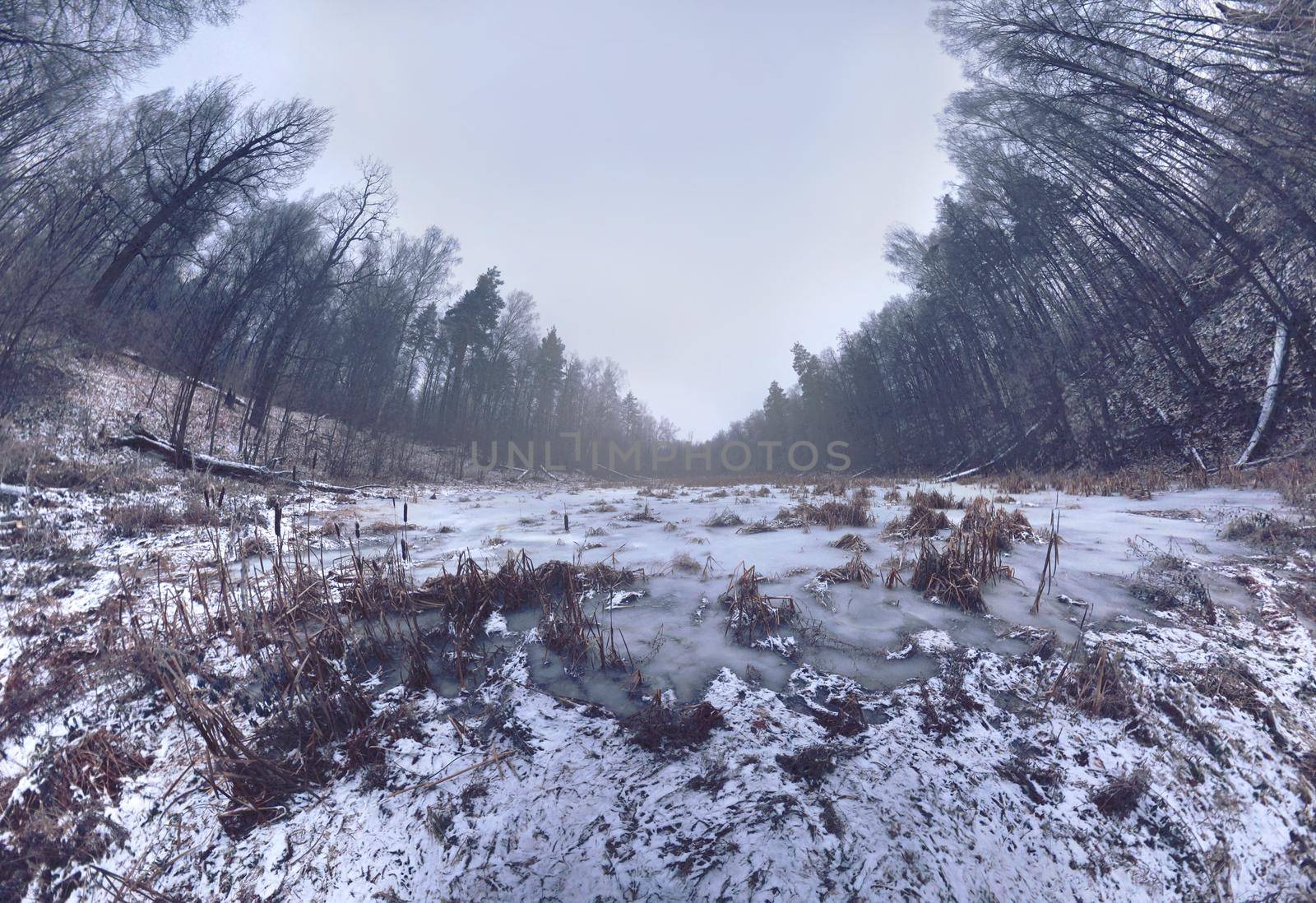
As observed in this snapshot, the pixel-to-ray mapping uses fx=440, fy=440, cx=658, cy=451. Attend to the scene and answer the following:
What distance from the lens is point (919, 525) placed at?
185 inches

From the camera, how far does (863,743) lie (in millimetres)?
1666

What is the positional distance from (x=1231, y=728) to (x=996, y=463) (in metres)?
19.1

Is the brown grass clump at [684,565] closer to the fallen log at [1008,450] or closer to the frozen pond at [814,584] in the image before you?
the frozen pond at [814,584]

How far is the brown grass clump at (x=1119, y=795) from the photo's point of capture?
1506 mm

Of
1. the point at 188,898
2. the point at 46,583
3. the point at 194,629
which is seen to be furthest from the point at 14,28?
the point at 188,898

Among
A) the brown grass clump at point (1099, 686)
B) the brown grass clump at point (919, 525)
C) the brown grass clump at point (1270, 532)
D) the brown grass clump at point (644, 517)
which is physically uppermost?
the brown grass clump at point (1270, 532)

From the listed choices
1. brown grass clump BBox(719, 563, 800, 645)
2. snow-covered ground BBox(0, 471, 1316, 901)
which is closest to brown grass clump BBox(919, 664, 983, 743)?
snow-covered ground BBox(0, 471, 1316, 901)

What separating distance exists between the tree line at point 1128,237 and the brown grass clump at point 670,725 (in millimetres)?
10693

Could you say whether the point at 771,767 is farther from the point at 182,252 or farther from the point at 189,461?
the point at 182,252

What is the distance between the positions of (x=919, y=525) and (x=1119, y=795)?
3.40m

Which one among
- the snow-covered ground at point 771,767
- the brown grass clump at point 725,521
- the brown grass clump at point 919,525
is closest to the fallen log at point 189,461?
the snow-covered ground at point 771,767

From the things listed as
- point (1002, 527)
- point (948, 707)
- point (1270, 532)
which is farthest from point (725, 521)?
point (1270, 532)

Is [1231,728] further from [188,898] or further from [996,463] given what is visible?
[996,463]

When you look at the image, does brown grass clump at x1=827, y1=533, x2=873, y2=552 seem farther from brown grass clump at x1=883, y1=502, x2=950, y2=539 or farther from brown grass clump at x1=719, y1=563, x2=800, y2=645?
brown grass clump at x1=719, y1=563, x2=800, y2=645
